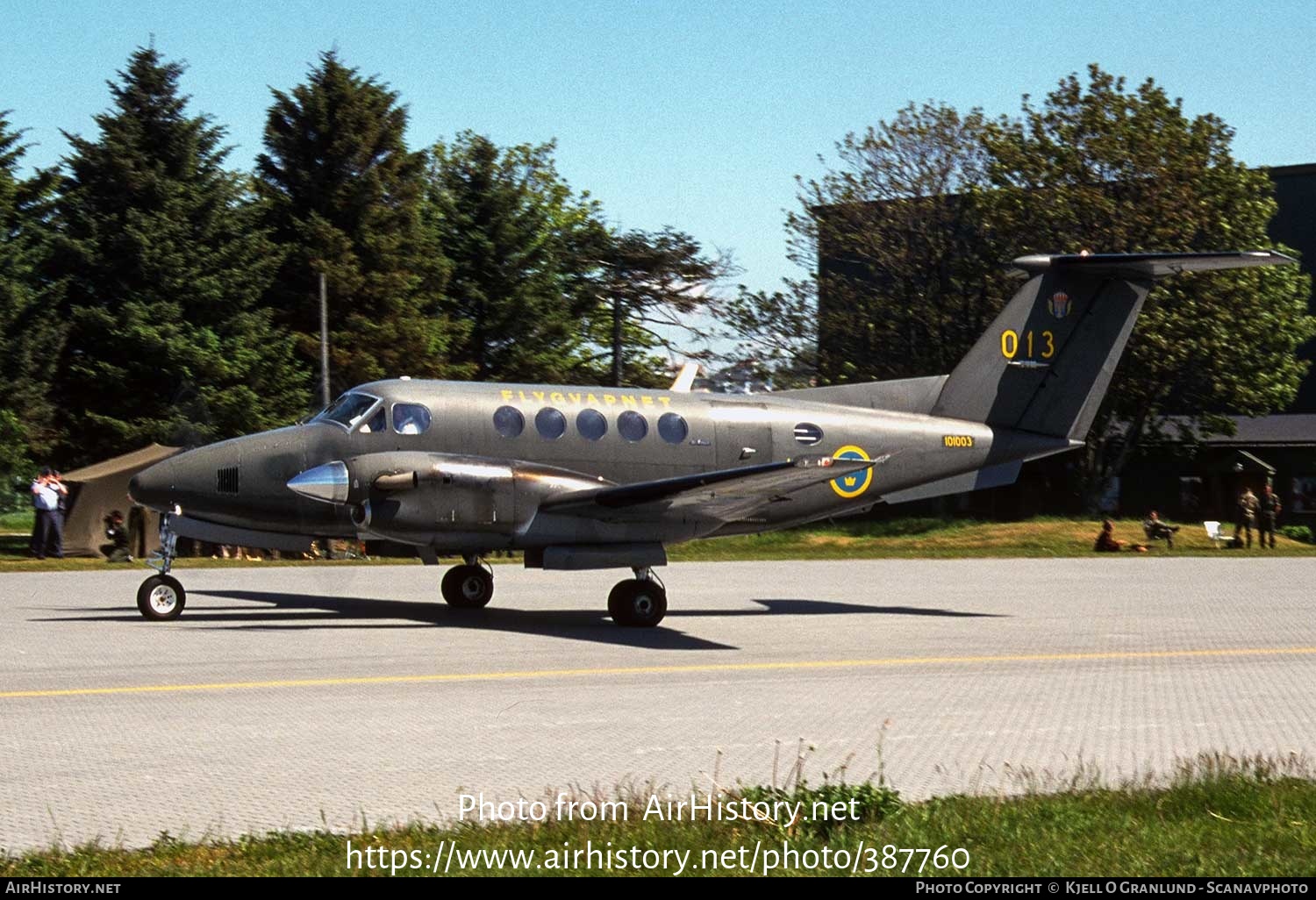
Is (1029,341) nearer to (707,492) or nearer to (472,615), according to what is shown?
(707,492)

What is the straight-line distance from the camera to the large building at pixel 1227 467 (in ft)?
187

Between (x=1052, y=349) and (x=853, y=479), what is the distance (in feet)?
13.1

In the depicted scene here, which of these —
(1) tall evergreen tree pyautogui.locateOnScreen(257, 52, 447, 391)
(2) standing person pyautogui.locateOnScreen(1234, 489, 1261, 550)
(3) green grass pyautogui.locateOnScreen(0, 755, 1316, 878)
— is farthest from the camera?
(1) tall evergreen tree pyautogui.locateOnScreen(257, 52, 447, 391)

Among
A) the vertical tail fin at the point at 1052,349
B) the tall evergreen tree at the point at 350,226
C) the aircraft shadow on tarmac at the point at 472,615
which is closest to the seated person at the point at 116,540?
the aircraft shadow on tarmac at the point at 472,615

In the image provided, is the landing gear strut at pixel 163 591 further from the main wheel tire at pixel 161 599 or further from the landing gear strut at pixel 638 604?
the landing gear strut at pixel 638 604

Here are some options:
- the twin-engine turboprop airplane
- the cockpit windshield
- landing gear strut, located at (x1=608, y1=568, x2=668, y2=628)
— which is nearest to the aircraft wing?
the twin-engine turboprop airplane

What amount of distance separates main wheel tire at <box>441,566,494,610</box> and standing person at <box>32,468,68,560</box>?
617 inches

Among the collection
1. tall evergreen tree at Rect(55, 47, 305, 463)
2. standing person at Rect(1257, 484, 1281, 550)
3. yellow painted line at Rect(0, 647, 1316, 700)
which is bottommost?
yellow painted line at Rect(0, 647, 1316, 700)

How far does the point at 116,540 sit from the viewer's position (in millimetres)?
33188

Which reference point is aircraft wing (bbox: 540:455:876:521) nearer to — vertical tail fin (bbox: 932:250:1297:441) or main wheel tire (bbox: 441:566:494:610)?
main wheel tire (bbox: 441:566:494:610)

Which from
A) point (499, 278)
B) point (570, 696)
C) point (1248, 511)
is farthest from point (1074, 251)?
point (570, 696)

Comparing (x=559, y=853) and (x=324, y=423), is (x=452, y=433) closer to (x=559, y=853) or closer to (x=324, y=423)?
(x=324, y=423)

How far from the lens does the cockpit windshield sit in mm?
18844

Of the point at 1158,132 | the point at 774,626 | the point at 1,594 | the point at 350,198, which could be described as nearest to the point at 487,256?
the point at 350,198
